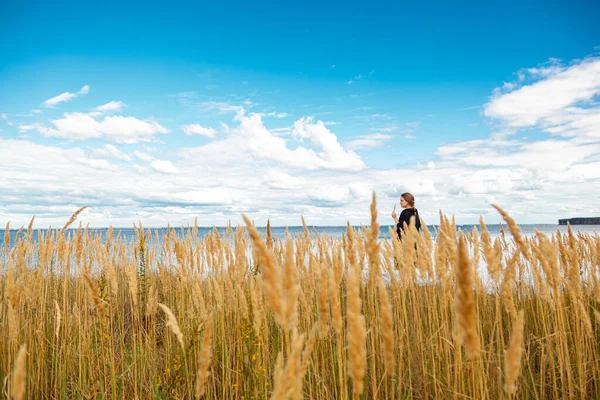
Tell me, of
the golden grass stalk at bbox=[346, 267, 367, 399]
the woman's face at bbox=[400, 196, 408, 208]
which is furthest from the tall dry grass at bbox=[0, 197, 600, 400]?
the woman's face at bbox=[400, 196, 408, 208]

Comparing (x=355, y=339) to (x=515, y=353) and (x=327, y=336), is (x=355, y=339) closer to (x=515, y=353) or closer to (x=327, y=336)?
(x=515, y=353)

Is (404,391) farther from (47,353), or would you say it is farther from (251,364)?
(47,353)

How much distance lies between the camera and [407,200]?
723 cm

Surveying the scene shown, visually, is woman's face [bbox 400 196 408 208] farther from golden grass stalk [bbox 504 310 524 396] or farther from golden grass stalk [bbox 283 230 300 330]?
golden grass stalk [bbox 283 230 300 330]

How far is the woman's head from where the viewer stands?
722 centimetres

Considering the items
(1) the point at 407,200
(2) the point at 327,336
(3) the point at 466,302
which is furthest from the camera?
(1) the point at 407,200

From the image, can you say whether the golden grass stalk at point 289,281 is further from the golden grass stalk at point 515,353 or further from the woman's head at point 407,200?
the woman's head at point 407,200

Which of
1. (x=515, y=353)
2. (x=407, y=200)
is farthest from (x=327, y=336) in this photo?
(x=407, y=200)

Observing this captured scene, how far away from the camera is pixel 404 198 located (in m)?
7.23

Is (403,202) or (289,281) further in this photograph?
(403,202)

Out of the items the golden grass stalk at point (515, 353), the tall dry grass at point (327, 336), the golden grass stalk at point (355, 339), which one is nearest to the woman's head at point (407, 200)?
the tall dry grass at point (327, 336)

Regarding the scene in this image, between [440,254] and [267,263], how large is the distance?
4.65 feet

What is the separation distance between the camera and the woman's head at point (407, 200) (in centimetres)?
722

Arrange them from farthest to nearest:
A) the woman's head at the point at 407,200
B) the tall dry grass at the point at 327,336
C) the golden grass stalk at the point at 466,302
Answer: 1. the woman's head at the point at 407,200
2. the tall dry grass at the point at 327,336
3. the golden grass stalk at the point at 466,302
